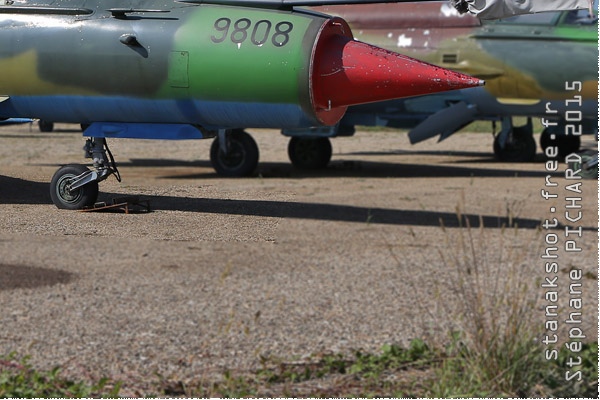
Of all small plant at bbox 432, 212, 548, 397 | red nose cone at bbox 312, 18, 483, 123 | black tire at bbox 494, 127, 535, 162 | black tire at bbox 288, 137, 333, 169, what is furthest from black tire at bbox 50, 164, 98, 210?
black tire at bbox 494, 127, 535, 162

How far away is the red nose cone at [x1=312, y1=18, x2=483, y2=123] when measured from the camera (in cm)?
287

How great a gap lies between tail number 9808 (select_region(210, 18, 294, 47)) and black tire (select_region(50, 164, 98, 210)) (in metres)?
0.59

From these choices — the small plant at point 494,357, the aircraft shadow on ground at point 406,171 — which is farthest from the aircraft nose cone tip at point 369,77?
the aircraft shadow on ground at point 406,171

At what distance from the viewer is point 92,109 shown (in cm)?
309

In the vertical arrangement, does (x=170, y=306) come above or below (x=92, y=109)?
below

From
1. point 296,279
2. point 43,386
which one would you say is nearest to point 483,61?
point 296,279

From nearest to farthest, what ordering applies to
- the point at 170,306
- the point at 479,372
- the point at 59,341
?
1. the point at 479,372
2. the point at 59,341
3. the point at 170,306

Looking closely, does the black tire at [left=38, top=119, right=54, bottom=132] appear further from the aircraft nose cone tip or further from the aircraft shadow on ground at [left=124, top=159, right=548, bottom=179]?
the aircraft shadow on ground at [left=124, top=159, right=548, bottom=179]

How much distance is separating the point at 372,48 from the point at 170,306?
17338mm

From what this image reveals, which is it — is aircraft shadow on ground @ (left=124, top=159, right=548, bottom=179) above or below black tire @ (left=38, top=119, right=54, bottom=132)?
below

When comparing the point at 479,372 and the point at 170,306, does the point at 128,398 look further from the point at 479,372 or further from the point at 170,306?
the point at 170,306

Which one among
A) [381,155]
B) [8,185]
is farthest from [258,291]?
[8,185]

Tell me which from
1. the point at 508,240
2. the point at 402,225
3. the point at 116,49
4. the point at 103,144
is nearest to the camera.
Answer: the point at 116,49

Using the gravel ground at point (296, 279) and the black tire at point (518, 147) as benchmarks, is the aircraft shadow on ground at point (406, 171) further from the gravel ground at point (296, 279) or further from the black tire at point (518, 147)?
the black tire at point (518, 147)
